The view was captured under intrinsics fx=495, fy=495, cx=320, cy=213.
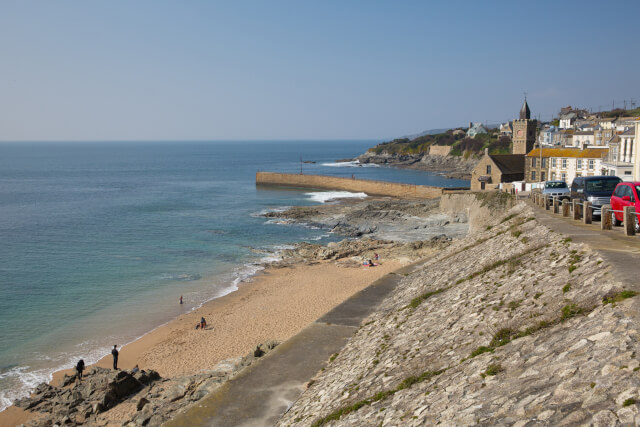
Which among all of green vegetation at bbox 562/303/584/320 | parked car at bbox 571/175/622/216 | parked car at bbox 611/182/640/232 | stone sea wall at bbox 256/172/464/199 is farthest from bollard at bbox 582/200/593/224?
stone sea wall at bbox 256/172/464/199

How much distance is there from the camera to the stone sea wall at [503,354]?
663cm

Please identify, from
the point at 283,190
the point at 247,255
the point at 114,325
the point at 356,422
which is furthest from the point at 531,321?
the point at 283,190

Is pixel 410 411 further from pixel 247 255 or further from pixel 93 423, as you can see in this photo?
pixel 247 255

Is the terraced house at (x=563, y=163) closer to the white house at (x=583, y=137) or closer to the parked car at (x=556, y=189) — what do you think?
the parked car at (x=556, y=189)

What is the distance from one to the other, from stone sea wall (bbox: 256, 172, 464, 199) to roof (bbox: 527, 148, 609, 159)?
1614 cm

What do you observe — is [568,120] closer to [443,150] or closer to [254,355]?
[443,150]

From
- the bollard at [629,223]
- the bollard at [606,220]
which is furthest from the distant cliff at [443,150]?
the bollard at [629,223]

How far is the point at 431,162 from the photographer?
146 meters

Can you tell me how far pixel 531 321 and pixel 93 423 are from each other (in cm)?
1473

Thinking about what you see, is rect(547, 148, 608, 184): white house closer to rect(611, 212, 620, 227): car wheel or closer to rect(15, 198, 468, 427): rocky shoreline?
rect(15, 198, 468, 427): rocky shoreline

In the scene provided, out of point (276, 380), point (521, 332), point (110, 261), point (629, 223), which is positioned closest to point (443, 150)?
point (110, 261)

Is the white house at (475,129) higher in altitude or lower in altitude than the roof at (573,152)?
higher

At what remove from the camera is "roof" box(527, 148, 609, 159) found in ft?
146

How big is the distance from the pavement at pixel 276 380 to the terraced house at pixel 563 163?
34.1 meters
